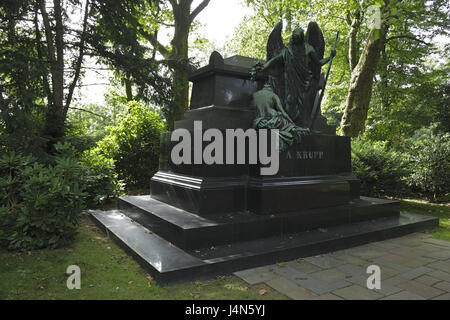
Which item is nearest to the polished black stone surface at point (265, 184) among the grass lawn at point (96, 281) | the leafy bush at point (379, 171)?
the grass lawn at point (96, 281)

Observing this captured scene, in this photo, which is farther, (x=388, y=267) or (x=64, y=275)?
(x=388, y=267)

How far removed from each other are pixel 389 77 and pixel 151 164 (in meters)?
15.2

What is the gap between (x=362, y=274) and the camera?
3.80 meters

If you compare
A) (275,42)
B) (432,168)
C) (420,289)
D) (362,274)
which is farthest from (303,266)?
(432,168)

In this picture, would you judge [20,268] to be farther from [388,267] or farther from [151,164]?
[151,164]

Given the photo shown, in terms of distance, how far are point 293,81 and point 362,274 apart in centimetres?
386

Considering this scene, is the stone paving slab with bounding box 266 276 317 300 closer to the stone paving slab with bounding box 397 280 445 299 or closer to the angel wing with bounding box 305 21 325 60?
the stone paving slab with bounding box 397 280 445 299

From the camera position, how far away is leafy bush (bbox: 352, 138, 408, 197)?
29.8 ft

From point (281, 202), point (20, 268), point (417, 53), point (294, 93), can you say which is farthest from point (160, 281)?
point (417, 53)

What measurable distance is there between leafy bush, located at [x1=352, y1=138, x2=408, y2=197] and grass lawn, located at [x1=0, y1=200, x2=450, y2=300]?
6908 millimetres

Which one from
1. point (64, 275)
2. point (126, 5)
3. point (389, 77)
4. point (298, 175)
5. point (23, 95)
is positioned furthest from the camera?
point (389, 77)

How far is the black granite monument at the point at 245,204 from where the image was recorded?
4.21m

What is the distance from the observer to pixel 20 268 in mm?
3855

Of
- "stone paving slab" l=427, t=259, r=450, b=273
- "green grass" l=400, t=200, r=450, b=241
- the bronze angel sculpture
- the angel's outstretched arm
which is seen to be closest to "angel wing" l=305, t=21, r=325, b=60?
the bronze angel sculpture
